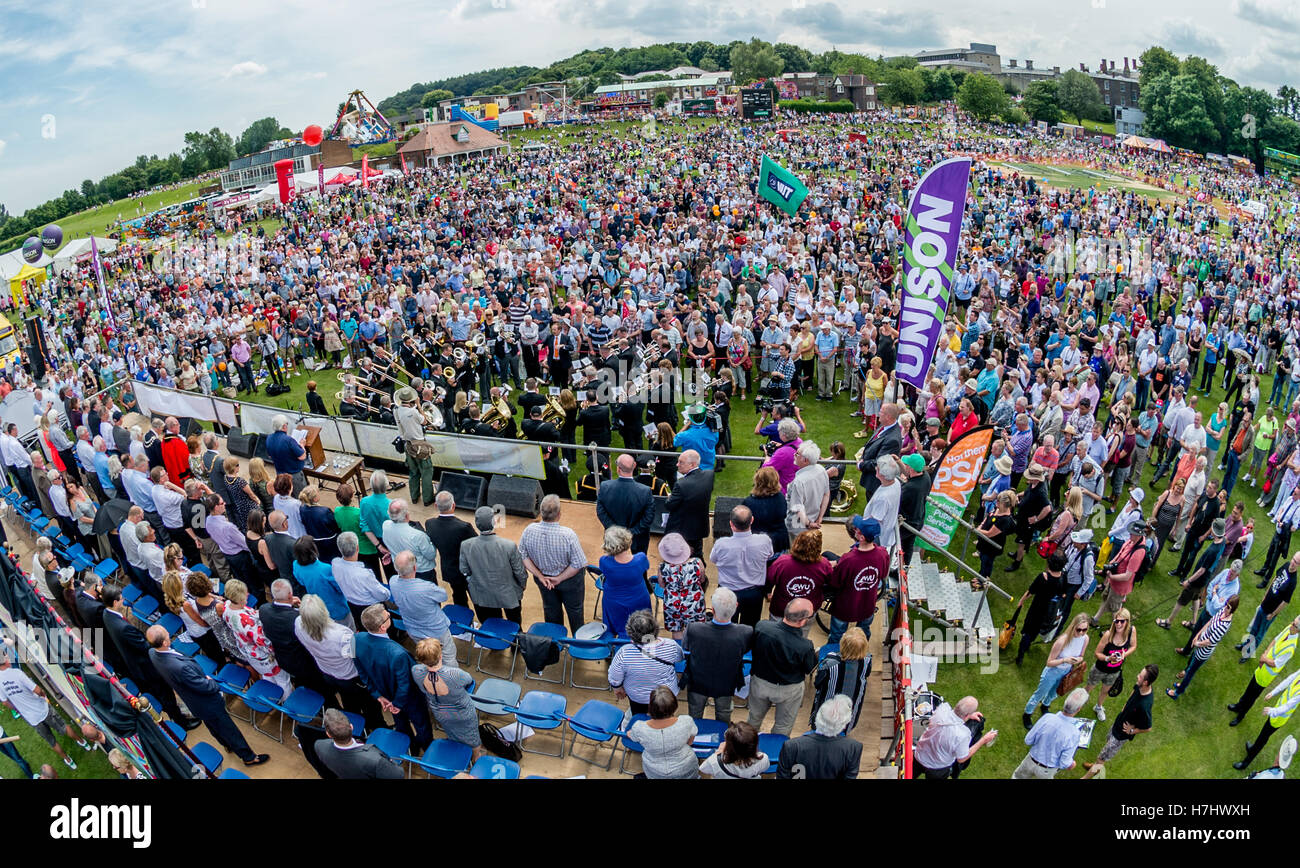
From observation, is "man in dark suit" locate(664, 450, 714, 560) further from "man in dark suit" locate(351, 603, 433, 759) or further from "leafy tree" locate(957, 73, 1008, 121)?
"leafy tree" locate(957, 73, 1008, 121)

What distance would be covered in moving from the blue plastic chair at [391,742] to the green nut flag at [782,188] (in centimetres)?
1646

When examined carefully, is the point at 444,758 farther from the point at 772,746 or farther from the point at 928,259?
the point at 928,259

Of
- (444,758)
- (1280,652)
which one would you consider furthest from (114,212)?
A: (1280,652)

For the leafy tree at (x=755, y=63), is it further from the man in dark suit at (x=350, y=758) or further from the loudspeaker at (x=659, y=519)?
the man in dark suit at (x=350, y=758)

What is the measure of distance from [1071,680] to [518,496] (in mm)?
6714

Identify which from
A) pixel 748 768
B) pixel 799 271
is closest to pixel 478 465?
pixel 748 768

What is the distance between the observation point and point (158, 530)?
363 inches

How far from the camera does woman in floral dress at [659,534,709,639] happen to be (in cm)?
614

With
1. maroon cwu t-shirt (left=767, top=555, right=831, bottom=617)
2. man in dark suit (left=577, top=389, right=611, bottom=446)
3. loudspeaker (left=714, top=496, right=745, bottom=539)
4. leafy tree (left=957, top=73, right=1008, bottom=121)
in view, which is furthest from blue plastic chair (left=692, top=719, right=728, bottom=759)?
leafy tree (left=957, top=73, right=1008, bottom=121)

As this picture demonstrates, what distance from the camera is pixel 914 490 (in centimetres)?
868

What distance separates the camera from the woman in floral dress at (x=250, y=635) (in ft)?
20.2

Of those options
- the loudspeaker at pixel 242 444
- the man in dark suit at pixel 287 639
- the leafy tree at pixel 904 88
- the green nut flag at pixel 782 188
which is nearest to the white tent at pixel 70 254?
the loudspeaker at pixel 242 444

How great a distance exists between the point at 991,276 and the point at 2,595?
64.3ft

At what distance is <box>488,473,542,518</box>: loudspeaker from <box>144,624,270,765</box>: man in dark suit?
13.6 ft
